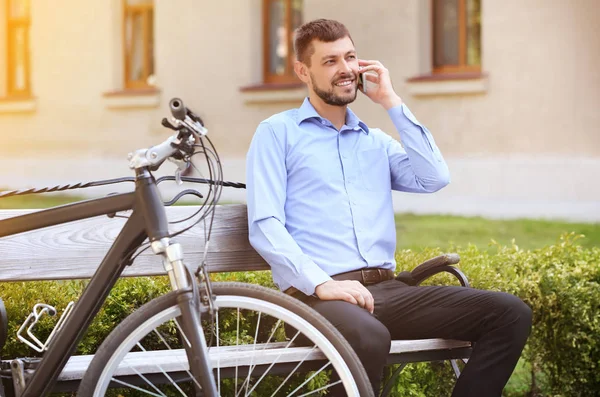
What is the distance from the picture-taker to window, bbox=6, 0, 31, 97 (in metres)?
17.6

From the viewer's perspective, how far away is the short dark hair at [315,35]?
12.3 ft

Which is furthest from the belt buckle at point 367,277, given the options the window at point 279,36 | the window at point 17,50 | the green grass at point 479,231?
the window at point 17,50

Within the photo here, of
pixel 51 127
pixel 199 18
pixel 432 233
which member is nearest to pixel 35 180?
pixel 51 127

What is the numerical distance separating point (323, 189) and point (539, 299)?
1.20 meters

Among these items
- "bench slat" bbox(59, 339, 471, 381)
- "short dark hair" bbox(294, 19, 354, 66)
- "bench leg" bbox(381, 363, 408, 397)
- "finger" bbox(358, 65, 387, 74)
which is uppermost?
"short dark hair" bbox(294, 19, 354, 66)

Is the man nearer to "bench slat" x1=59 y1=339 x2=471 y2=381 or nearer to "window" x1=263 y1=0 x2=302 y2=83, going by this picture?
"bench slat" x1=59 y1=339 x2=471 y2=381

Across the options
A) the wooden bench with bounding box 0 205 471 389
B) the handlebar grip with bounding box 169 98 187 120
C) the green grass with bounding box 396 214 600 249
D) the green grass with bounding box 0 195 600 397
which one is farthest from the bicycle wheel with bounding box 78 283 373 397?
the green grass with bounding box 396 214 600 249

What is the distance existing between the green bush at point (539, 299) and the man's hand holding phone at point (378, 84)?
832 mm

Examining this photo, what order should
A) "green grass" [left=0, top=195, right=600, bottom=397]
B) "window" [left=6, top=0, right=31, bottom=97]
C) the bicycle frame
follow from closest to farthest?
the bicycle frame → "green grass" [left=0, top=195, right=600, bottom=397] → "window" [left=6, top=0, right=31, bottom=97]

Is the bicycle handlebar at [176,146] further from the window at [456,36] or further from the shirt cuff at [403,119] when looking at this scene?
the window at [456,36]

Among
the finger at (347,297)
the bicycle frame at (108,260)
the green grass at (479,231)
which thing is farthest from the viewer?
the green grass at (479,231)

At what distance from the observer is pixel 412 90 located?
1284cm

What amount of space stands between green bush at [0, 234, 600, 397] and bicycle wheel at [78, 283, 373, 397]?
1.33 feet

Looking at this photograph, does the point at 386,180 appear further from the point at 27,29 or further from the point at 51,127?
the point at 27,29
